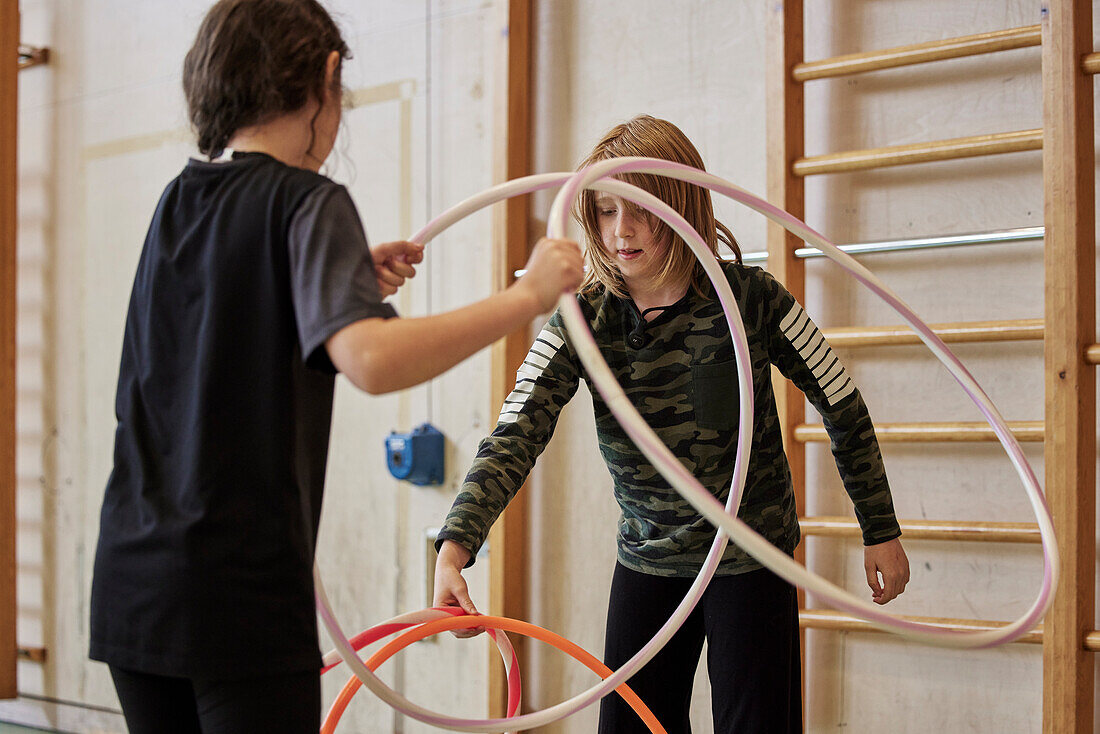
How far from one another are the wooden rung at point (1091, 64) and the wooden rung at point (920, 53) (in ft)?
0.42

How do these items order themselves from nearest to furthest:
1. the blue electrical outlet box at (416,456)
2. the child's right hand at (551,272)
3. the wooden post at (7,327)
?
the child's right hand at (551,272) < the blue electrical outlet box at (416,456) < the wooden post at (7,327)

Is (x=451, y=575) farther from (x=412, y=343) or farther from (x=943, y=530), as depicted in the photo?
(x=943, y=530)

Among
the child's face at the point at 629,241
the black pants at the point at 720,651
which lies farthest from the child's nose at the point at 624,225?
the black pants at the point at 720,651

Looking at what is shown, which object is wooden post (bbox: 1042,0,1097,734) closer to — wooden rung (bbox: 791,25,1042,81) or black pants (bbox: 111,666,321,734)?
wooden rung (bbox: 791,25,1042,81)

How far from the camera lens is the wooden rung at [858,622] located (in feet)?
7.77

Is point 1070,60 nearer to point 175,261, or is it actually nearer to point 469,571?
point 175,261

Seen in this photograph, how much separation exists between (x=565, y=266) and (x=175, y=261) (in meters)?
0.46

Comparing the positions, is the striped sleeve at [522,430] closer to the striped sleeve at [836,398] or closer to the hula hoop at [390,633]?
the hula hoop at [390,633]

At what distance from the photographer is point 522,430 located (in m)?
1.90

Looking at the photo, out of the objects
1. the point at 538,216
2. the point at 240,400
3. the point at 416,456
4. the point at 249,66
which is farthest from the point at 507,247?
the point at 240,400

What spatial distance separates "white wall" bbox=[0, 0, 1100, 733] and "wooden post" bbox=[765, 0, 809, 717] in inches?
4.1

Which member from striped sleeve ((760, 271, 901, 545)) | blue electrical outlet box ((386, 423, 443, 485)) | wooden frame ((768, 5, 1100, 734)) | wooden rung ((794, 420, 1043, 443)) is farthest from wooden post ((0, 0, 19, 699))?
wooden frame ((768, 5, 1100, 734))

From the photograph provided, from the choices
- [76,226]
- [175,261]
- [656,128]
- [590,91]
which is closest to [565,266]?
[175,261]

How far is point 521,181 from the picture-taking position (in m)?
1.83
